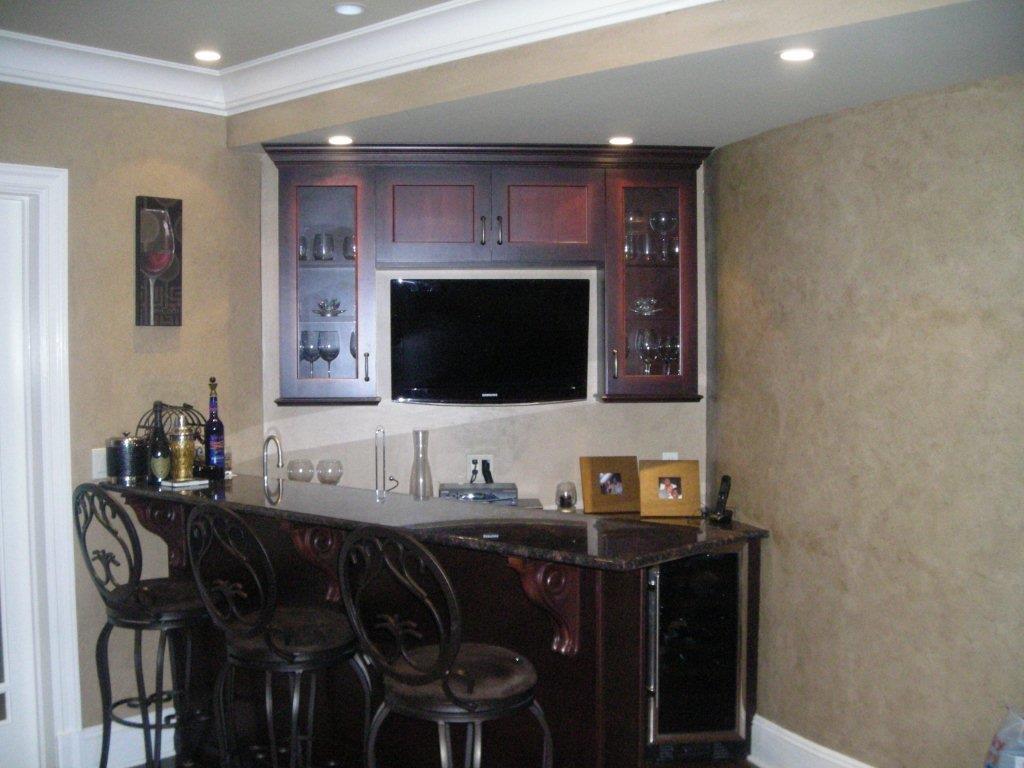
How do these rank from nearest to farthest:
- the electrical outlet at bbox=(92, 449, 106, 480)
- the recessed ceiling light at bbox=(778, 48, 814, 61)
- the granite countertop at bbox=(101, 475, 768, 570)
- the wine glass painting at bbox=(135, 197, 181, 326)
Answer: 1. the granite countertop at bbox=(101, 475, 768, 570)
2. the recessed ceiling light at bbox=(778, 48, 814, 61)
3. the electrical outlet at bbox=(92, 449, 106, 480)
4. the wine glass painting at bbox=(135, 197, 181, 326)

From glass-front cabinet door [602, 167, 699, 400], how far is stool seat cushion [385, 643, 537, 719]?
2059 mm

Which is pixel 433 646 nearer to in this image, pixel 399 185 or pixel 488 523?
pixel 488 523

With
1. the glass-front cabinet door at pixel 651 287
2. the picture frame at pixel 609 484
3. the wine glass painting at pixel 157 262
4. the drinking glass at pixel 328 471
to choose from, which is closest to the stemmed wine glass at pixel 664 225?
the glass-front cabinet door at pixel 651 287

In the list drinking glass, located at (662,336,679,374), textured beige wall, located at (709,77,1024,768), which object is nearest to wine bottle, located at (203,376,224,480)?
drinking glass, located at (662,336,679,374)

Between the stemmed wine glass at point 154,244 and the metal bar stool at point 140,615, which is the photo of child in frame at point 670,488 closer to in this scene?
the metal bar stool at point 140,615

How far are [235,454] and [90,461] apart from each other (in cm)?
69

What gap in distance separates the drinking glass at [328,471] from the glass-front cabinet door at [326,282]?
0.38m

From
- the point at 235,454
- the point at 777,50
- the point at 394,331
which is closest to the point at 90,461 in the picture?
the point at 235,454

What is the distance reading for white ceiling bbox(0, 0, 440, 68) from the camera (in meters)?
3.41

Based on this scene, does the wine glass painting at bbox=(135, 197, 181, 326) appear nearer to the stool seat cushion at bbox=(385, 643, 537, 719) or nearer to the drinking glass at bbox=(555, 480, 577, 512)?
the drinking glass at bbox=(555, 480, 577, 512)

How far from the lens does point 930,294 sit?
3414mm

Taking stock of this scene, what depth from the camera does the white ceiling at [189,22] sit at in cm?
341

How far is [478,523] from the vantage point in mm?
3041

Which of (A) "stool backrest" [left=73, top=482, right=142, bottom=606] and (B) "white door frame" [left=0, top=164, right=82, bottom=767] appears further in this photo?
(B) "white door frame" [left=0, top=164, right=82, bottom=767]
